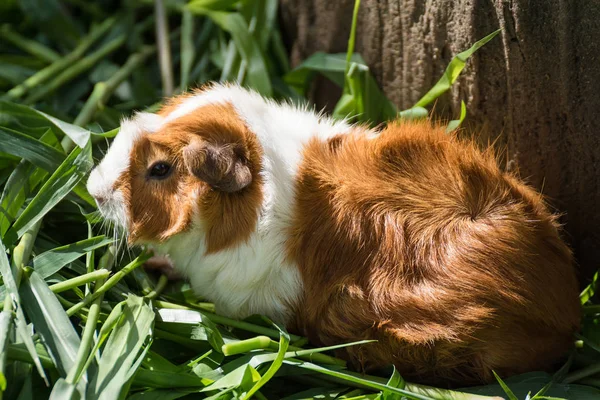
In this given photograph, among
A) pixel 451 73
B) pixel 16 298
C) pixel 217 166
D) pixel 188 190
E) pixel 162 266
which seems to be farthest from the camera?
pixel 162 266

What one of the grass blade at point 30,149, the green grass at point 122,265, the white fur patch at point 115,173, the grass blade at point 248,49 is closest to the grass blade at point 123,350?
the green grass at point 122,265

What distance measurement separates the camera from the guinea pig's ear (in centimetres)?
184

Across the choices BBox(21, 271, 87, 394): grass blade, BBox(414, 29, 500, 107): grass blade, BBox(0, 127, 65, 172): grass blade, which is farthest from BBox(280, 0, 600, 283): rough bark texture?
BBox(21, 271, 87, 394): grass blade

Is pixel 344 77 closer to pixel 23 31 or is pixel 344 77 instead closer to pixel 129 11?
pixel 129 11

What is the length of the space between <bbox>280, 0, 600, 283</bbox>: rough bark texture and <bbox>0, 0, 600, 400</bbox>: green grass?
0.09 m

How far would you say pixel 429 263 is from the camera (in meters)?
1.87

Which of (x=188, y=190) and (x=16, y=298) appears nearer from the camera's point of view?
(x=16, y=298)

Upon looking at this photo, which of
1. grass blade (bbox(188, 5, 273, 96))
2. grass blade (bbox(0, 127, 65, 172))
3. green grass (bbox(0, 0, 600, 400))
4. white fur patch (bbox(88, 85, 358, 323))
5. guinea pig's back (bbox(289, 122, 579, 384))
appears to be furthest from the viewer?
grass blade (bbox(188, 5, 273, 96))

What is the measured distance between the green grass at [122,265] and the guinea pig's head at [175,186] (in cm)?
13

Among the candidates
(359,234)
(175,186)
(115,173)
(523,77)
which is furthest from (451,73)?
(115,173)

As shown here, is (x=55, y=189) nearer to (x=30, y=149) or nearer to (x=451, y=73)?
(x=30, y=149)

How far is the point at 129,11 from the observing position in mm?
3152

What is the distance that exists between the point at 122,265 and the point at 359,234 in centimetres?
81

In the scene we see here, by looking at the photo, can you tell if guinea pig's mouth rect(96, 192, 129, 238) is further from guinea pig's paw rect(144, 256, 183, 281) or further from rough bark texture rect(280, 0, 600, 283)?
rough bark texture rect(280, 0, 600, 283)
